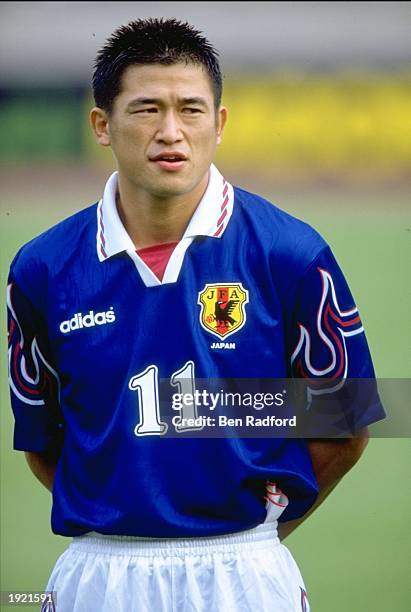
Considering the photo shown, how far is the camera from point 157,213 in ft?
7.05

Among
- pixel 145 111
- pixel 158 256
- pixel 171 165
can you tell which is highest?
pixel 145 111

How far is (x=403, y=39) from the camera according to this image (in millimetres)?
2846

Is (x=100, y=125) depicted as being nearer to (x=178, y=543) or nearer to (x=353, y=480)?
(x=178, y=543)

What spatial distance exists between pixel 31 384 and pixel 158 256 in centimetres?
40

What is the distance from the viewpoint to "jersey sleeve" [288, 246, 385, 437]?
208 centimetres

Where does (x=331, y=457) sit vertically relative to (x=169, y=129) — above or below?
below

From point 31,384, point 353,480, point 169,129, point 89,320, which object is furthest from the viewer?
point 353,480

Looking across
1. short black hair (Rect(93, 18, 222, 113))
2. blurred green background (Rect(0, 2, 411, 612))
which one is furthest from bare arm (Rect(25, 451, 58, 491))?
short black hair (Rect(93, 18, 222, 113))

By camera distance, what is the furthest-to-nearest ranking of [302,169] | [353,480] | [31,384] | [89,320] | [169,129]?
[353,480] < [302,169] < [31,384] < [89,320] < [169,129]

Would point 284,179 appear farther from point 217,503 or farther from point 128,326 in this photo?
point 217,503

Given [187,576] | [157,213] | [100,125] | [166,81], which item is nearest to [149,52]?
[166,81]

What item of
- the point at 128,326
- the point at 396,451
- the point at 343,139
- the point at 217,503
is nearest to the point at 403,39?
the point at 343,139

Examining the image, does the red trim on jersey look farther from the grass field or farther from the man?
the grass field

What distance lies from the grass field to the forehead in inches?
28.1
